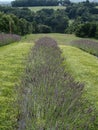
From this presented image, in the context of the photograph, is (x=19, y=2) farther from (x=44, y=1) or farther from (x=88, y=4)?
(x=88, y=4)

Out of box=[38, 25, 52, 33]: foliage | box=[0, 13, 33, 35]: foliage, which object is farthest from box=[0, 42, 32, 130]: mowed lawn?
box=[38, 25, 52, 33]: foliage

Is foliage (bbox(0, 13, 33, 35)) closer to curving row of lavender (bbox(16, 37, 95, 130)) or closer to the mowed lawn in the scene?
the mowed lawn

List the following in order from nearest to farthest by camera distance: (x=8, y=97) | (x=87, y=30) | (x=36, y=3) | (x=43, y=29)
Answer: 1. (x=8, y=97)
2. (x=87, y=30)
3. (x=43, y=29)
4. (x=36, y=3)

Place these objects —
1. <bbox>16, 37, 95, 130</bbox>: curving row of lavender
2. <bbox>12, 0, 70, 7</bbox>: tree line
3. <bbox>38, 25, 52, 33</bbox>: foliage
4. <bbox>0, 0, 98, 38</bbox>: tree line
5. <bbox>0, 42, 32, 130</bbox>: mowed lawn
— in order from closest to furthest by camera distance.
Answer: <bbox>16, 37, 95, 130</bbox>: curving row of lavender
<bbox>0, 42, 32, 130</bbox>: mowed lawn
<bbox>0, 0, 98, 38</bbox>: tree line
<bbox>38, 25, 52, 33</bbox>: foliage
<bbox>12, 0, 70, 7</bbox>: tree line

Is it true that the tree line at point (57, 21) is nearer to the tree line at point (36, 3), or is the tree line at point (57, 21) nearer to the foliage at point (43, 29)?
the foliage at point (43, 29)

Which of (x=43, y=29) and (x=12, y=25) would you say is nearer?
(x=12, y=25)

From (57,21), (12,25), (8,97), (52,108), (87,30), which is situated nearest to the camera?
(52,108)

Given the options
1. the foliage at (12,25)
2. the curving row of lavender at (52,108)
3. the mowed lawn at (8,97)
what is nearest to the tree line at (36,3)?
the foliage at (12,25)

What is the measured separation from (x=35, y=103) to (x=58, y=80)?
1363mm

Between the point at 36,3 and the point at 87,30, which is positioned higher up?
the point at 87,30

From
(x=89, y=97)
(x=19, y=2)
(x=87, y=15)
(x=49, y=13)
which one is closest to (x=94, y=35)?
(x=87, y=15)

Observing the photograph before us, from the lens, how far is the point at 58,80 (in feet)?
22.8

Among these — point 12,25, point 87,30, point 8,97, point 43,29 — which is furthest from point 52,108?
point 43,29

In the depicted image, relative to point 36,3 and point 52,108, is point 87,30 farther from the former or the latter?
point 36,3
